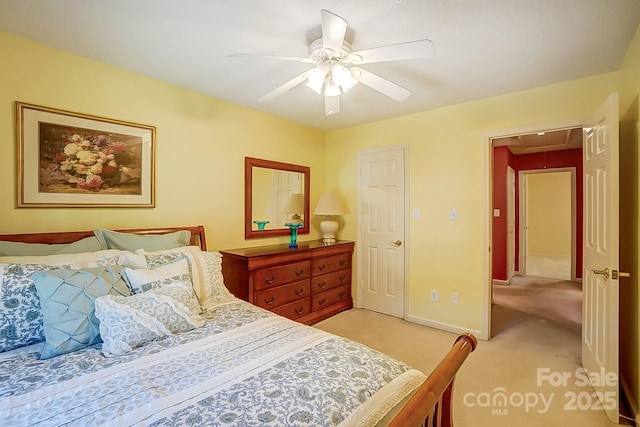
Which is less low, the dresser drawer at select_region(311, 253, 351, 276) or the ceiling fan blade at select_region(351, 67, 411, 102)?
the ceiling fan blade at select_region(351, 67, 411, 102)

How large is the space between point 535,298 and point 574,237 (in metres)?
1.97

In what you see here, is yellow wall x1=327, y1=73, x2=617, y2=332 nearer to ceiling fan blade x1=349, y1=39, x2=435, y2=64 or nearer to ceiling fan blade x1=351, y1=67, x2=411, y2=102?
ceiling fan blade x1=351, y1=67, x2=411, y2=102

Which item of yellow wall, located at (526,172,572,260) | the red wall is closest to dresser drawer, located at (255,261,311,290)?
the red wall

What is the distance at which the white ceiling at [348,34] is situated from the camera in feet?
5.24

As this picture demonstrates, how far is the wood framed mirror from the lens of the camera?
3.22 meters

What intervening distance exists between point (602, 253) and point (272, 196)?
9.58 ft

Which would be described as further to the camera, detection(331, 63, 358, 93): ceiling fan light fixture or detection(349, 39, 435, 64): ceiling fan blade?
A: detection(331, 63, 358, 93): ceiling fan light fixture

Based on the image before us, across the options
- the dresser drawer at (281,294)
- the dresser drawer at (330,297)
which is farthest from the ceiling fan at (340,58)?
the dresser drawer at (330,297)

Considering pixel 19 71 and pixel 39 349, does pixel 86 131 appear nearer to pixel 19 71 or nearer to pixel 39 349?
pixel 19 71

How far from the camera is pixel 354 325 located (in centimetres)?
329

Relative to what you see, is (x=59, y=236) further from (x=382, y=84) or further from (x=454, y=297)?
(x=454, y=297)

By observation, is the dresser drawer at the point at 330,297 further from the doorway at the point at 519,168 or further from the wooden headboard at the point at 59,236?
the doorway at the point at 519,168

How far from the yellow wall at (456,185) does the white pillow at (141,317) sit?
101 inches

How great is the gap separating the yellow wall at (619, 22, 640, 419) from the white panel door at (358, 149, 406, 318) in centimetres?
183
